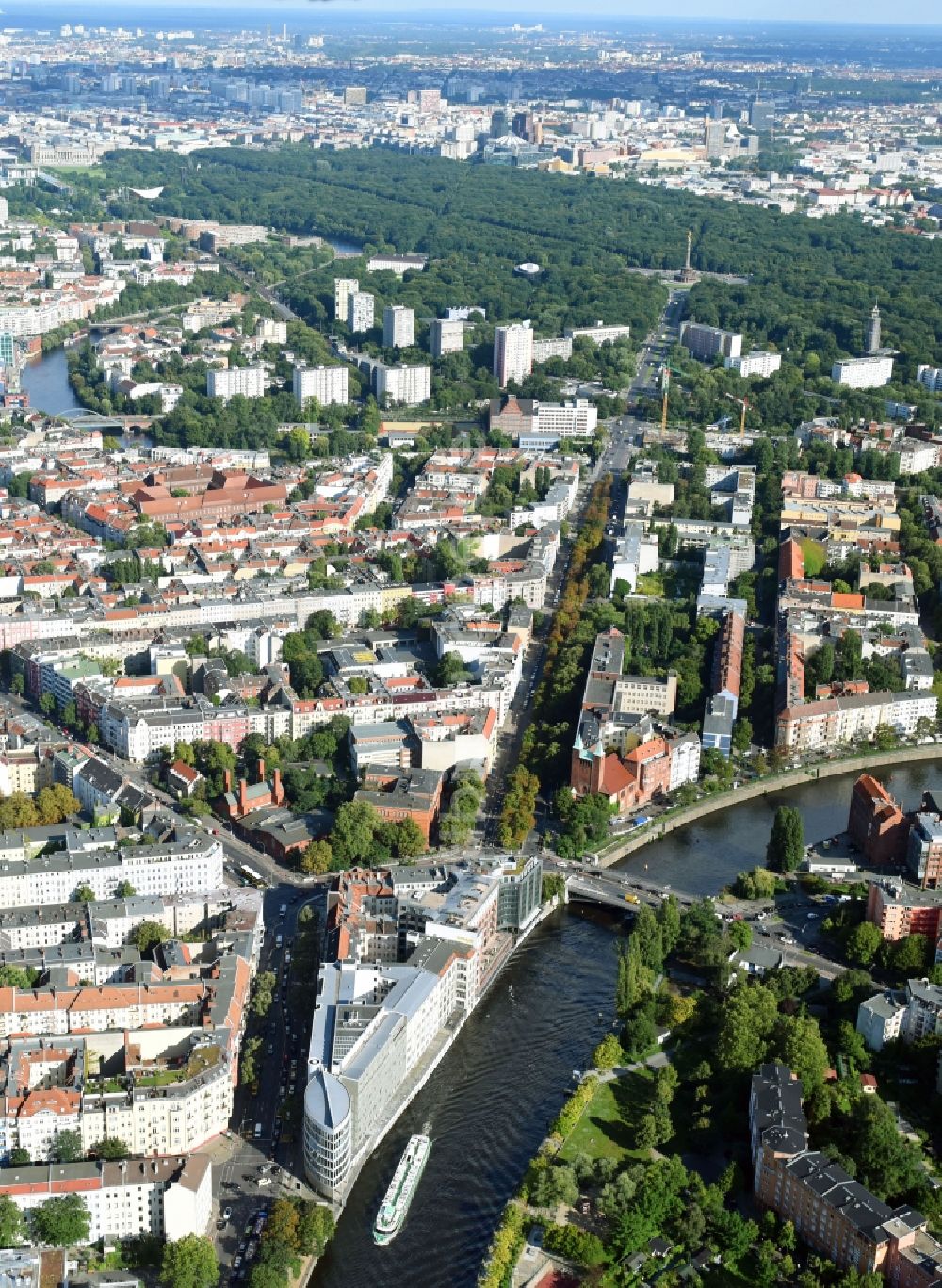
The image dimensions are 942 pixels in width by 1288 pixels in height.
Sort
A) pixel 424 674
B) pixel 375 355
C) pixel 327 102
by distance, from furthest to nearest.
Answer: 1. pixel 327 102
2. pixel 375 355
3. pixel 424 674

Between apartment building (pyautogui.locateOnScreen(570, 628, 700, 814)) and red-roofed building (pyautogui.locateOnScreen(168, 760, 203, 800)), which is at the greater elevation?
apartment building (pyautogui.locateOnScreen(570, 628, 700, 814))

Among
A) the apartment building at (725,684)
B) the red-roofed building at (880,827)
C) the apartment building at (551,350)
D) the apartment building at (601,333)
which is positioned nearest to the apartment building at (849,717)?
the apartment building at (725,684)

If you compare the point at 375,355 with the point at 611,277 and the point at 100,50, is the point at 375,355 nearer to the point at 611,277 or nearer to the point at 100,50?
the point at 611,277

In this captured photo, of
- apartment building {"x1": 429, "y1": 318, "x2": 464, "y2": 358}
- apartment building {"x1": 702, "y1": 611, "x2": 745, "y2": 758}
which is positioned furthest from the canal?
apartment building {"x1": 429, "y1": 318, "x2": 464, "y2": 358}

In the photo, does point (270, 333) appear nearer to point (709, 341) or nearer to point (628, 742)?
point (709, 341)

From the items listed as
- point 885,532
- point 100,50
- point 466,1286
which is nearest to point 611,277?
point 885,532

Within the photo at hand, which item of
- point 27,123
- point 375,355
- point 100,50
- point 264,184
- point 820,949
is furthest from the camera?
point 100,50

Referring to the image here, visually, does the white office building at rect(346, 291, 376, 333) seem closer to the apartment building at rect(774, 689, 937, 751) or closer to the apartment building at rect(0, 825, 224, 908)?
the apartment building at rect(774, 689, 937, 751)
